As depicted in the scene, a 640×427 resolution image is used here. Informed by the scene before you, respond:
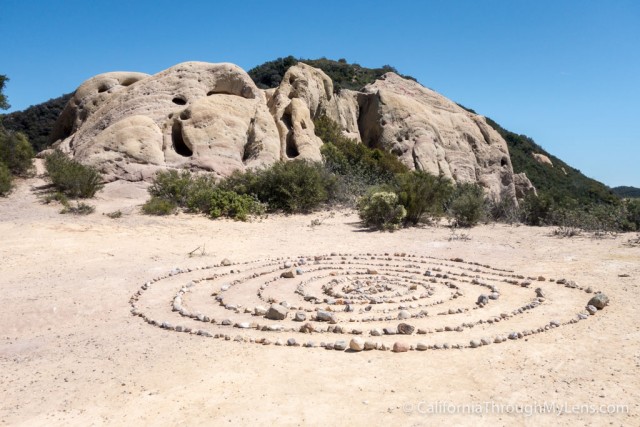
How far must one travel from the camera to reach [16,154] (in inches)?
711

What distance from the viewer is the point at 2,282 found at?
841 centimetres

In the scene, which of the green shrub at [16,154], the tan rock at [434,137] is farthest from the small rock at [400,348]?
the tan rock at [434,137]

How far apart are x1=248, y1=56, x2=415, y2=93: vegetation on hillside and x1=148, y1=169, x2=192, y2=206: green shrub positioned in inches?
1103

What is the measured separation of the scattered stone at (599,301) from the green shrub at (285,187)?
A: 10.4 m

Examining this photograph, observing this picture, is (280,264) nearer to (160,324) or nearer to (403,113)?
(160,324)

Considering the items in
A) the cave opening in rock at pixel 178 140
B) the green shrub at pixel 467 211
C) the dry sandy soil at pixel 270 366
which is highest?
the cave opening in rock at pixel 178 140

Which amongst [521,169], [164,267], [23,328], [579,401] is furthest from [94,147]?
[521,169]

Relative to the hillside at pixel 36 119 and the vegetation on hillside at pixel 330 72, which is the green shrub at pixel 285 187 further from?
the hillside at pixel 36 119

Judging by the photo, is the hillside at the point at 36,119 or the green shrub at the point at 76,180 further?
the hillside at the point at 36,119

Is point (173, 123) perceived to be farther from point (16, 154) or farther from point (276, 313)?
point (276, 313)

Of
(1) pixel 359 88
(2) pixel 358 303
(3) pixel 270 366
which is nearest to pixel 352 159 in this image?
(2) pixel 358 303

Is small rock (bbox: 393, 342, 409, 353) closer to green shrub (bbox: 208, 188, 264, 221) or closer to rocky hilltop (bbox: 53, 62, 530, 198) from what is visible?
green shrub (bbox: 208, 188, 264, 221)

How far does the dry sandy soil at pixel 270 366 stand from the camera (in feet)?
13.5

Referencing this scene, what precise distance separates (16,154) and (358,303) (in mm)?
16304
